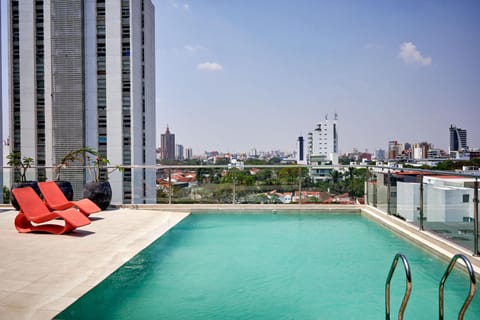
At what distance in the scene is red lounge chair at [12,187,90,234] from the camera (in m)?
6.46

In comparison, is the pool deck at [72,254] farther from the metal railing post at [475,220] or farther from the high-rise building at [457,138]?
the high-rise building at [457,138]

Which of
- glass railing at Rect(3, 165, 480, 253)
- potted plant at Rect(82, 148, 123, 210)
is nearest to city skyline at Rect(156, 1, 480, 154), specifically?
glass railing at Rect(3, 165, 480, 253)

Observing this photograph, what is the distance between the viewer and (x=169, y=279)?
192 inches

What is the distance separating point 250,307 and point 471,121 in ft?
154

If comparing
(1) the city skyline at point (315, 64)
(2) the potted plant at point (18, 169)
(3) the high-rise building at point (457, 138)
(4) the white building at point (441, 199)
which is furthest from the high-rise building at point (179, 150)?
(4) the white building at point (441, 199)

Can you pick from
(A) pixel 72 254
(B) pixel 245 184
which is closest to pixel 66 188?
(B) pixel 245 184

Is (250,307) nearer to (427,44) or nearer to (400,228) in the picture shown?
(400,228)

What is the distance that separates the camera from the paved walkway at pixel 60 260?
3.61m

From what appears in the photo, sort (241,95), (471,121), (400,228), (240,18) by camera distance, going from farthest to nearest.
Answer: (471,121), (241,95), (240,18), (400,228)

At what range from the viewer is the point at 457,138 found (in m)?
47.2

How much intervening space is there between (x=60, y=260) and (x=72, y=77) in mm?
47835

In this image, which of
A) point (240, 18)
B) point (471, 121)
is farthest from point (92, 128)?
point (471, 121)

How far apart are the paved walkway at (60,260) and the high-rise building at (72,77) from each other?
140ft

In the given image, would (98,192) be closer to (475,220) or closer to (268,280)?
(268,280)
